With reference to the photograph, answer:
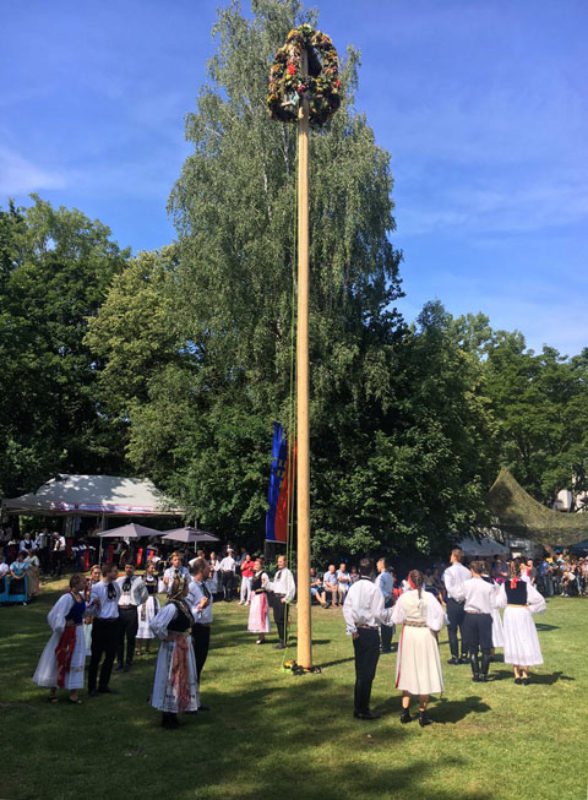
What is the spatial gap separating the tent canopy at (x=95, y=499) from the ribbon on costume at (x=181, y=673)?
21.8 meters

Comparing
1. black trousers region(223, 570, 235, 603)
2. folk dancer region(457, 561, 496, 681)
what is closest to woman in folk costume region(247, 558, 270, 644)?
folk dancer region(457, 561, 496, 681)

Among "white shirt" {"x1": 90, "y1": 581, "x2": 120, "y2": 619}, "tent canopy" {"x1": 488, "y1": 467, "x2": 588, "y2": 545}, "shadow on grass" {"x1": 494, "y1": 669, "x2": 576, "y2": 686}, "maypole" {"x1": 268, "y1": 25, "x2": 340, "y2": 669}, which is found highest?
"maypole" {"x1": 268, "y1": 25, "x2": 340, "y2": 669}

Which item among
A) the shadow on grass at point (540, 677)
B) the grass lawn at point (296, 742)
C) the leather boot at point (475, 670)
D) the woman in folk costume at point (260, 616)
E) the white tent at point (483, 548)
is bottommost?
the grass lawn at point (296, 742)

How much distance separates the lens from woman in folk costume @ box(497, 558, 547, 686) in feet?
35.4

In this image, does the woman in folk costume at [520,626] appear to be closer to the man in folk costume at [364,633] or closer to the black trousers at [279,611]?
the man in folk costume at [364,633]

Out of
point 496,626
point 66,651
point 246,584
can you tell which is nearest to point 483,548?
point 246,584

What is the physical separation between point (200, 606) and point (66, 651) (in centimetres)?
208

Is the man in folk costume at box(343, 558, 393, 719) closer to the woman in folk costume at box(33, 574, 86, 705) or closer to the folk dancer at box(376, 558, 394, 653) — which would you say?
the woman in folk costume at box(33, 574, 86, 705)

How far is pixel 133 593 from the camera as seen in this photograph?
1170 centimetres

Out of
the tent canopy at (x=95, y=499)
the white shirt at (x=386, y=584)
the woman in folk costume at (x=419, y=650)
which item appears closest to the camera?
the woman in folk costume at (x=419, y=650)

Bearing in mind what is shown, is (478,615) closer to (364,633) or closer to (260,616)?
(364,633)

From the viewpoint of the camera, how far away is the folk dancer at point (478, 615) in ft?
36.7

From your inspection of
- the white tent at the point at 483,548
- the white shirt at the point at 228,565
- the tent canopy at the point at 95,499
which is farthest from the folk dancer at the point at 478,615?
the white tent at the point at 483,548

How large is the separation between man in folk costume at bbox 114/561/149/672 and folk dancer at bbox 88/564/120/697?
125cm
